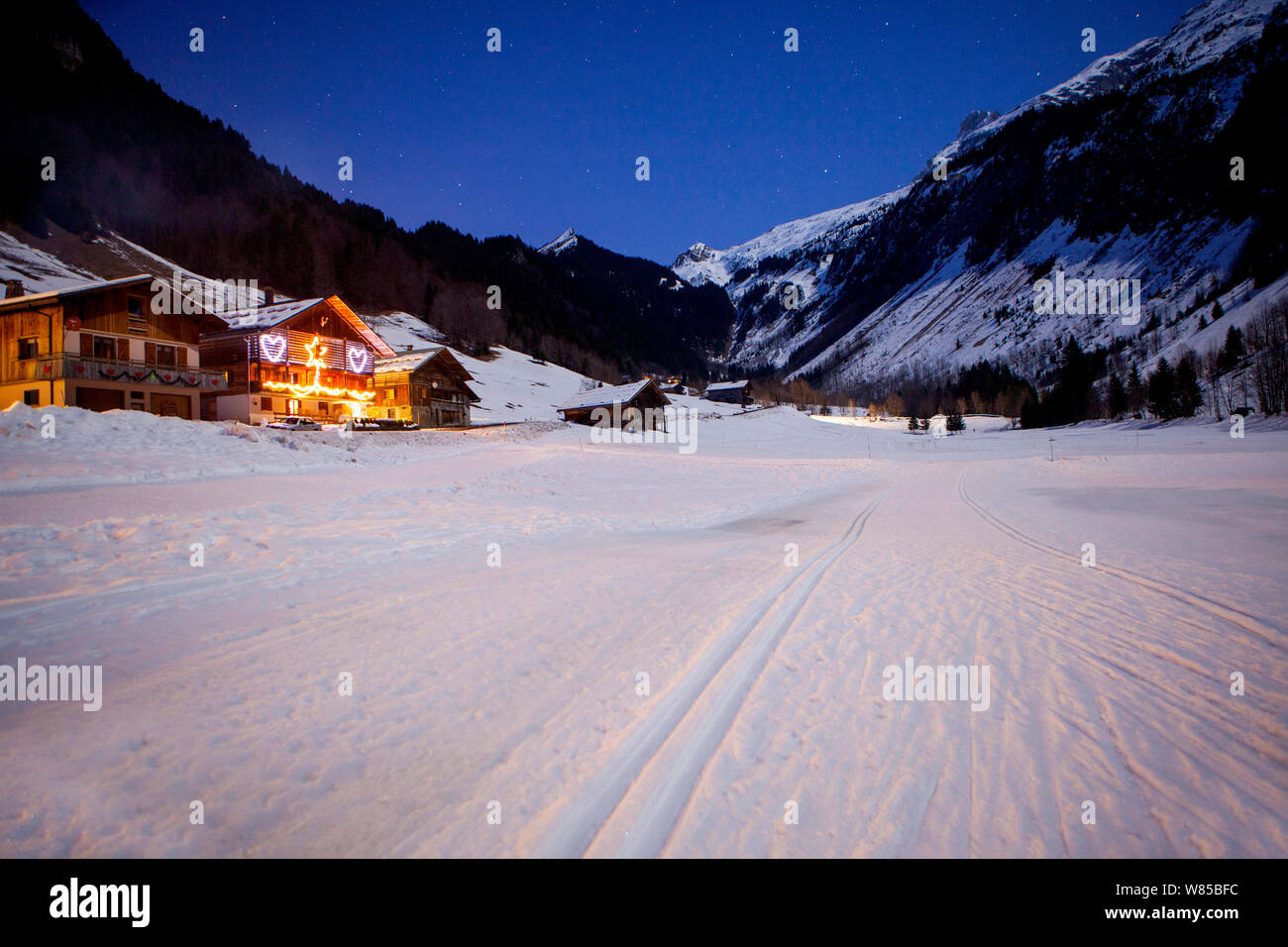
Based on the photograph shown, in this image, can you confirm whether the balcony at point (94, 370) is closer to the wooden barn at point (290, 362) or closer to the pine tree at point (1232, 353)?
the wooden barn at point (290, 362)

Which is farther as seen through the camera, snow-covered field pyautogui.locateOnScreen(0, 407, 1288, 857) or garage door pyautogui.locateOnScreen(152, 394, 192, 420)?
garage door pyautogui.locateOnScreen(152, 394, 192, 420)

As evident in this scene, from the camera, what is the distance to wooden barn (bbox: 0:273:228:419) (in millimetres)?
25330

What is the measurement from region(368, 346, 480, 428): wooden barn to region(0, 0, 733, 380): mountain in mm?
46916

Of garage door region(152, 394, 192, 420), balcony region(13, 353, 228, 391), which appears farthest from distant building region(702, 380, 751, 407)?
balcony region(13, 353, 228, 391)

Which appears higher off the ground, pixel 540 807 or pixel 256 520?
pixel 256 520

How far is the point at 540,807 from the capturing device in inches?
115

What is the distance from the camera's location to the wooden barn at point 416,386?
153 ft

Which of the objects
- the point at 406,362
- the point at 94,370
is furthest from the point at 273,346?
the point at 406,362

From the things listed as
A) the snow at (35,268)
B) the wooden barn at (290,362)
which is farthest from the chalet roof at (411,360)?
the snow at (35,268)

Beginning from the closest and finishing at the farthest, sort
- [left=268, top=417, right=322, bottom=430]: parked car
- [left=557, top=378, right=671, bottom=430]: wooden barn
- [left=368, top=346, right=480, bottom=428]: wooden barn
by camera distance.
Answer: [left=268, top=417, right=322, bottom=430]: parked car, [left=368, top=346, right=480, bottom=428]: wooden barn, [left=557, top=378, right=671, bottom=430]: wooden barn

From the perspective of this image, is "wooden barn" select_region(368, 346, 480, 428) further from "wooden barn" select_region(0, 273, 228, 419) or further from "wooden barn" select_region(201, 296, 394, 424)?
"wooden barn" select_region(0, 273, 228, 419)
